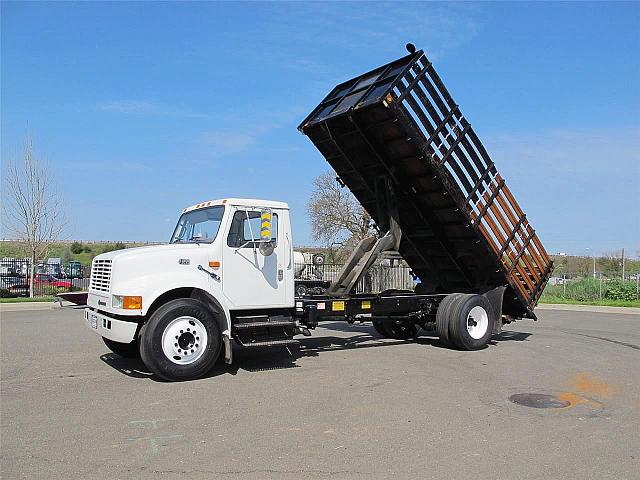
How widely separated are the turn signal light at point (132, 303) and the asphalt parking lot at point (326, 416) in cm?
100

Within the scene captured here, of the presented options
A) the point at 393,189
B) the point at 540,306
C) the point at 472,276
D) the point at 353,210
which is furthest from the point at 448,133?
the point at 353,210

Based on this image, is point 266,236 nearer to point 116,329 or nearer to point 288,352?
point 116,329

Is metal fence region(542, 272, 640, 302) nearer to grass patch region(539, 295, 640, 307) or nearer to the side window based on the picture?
grass patch region(539, 295, 640, 307)

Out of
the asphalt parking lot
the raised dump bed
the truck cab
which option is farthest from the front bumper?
the raised dump bed

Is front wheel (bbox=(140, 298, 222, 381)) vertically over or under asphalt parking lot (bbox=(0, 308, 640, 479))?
over

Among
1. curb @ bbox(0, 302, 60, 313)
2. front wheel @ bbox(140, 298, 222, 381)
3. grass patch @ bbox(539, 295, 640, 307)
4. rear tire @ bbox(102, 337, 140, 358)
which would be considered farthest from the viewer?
grass patch @ bbox(539, 295, 640, 307)

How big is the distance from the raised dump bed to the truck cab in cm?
218

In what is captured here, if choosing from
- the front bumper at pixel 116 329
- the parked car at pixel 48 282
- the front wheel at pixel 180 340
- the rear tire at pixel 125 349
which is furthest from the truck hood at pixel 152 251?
the parked car at pixel 48 282

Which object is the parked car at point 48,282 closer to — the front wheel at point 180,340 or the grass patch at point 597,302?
the grass patch at point 597,302

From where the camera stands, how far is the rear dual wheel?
411 inches

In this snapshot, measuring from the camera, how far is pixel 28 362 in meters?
9.23

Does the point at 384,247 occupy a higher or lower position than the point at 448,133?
lower

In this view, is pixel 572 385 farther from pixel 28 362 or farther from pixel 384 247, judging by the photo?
pixel 28 362

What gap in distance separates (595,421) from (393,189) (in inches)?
222
